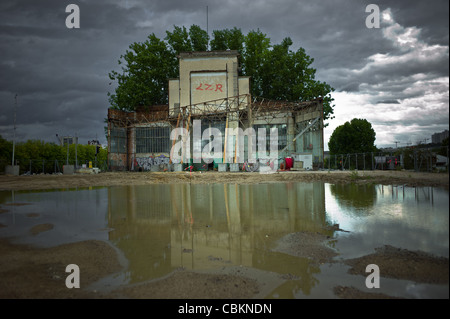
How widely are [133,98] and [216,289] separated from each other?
4254cm

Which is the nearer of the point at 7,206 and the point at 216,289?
the point at 216,289

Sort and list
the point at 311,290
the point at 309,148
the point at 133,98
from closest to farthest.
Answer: the point at 311,290
the point at 309,148
the point at 133,98

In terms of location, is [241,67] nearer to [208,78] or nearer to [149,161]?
[208,78]

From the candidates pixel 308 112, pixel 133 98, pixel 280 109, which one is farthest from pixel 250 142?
pixel 133 98

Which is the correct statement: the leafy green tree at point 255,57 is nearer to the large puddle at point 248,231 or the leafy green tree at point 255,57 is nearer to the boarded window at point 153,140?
the boarded window at point 153,140

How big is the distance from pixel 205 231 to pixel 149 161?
3285 cm

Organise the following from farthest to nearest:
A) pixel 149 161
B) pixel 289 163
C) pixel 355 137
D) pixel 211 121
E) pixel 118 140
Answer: pixel 355 137
pixel 118 140
pixel 149 161
pixel 211 121
pixel 289 163

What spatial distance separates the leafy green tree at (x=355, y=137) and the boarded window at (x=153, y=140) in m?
36.0

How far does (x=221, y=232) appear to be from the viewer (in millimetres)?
6289

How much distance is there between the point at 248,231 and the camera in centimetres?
630

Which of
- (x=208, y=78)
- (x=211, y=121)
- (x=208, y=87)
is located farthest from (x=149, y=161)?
(x=208, y=78)

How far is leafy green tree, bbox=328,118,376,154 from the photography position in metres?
52.6

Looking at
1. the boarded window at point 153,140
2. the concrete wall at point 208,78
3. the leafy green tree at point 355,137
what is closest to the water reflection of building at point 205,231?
the concrete wall at point 208,78
